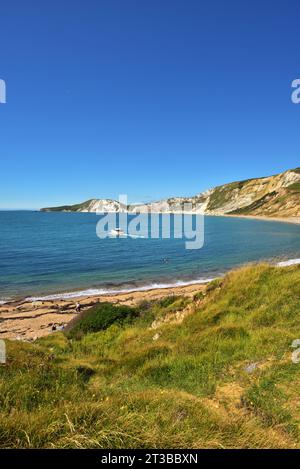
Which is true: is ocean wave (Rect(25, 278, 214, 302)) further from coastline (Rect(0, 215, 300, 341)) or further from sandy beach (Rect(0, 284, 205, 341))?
sandy beach (Rect(0, 284, 205, 341))

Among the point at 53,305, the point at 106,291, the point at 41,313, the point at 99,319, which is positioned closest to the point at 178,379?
the point at 99,319

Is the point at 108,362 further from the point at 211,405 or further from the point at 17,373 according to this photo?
the point at 211,405

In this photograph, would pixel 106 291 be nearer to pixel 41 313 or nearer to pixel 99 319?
pixel 41 313

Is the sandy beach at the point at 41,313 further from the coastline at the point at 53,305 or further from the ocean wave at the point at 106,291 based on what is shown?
the ocean wave at the point at 106,291

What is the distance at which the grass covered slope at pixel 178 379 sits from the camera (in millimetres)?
4508

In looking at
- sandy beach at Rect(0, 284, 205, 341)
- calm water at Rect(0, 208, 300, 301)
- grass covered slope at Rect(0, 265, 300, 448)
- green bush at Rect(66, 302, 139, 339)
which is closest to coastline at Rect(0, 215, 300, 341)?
sandy beach at Rect(0, 284, 205, 341)

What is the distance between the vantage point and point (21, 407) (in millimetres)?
5473

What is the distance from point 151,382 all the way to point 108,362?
3615 mm

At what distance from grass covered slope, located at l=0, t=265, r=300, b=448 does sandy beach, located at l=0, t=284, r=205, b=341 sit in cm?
714

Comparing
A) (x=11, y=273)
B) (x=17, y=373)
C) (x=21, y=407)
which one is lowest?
(x=11, y=273)

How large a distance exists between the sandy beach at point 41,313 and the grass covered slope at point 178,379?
7.14 metres
